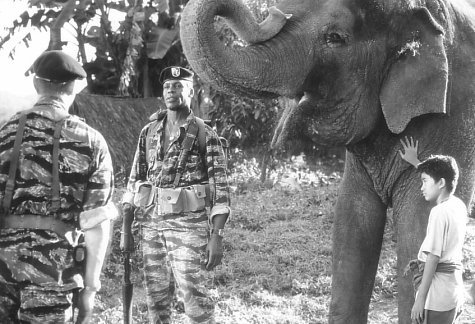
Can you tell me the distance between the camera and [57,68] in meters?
3.02

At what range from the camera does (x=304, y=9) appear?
3709mm

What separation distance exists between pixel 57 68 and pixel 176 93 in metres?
1.46

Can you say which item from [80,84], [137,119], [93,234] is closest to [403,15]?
[80,84]

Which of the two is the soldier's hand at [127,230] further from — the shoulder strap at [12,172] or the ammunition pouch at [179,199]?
the shoulder strap at [12,172]

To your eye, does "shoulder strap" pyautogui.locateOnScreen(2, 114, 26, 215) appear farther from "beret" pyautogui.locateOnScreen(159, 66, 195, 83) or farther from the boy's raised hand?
the boy's raised hand

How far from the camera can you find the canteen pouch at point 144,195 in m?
4.48

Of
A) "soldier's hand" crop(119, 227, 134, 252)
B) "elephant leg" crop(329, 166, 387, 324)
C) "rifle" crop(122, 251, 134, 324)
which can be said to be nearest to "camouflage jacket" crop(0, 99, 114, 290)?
"soldier's hand" crop(119, 227, 134, 252)

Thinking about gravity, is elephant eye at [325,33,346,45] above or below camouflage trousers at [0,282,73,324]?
above

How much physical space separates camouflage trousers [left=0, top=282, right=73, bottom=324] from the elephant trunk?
1211 mm

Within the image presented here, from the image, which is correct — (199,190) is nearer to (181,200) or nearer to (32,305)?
(181,200)

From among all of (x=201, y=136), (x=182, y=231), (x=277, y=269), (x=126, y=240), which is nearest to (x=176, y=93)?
(x=201, y=136)

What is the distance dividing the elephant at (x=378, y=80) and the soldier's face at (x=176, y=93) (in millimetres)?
730

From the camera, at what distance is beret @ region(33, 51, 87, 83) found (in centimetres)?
302

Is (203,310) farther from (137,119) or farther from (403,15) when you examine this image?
(137,119)
